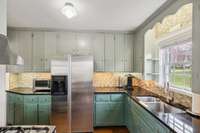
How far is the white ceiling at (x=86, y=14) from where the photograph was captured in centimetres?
274

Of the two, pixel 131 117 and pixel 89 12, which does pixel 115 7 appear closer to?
pixel 89 12

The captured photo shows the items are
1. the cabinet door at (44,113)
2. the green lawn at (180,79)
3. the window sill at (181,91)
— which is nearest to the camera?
the window sill at (181,91)

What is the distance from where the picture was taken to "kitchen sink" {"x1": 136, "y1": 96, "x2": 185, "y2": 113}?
2561 mm

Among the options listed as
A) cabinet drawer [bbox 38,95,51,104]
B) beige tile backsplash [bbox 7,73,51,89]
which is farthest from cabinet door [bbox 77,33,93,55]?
cabinet drawer [bbox 38,95,51,104]

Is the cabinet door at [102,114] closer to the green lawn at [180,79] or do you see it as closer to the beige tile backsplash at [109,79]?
the beige tile backsplash at [109,79]

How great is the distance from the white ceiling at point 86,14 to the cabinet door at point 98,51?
27 cm

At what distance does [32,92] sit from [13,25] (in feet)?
5.21

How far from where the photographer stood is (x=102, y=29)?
4.56 meters

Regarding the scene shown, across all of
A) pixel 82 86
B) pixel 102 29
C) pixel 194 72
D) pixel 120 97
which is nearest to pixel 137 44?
pixel 102 29

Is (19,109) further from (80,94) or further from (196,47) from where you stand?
(196,47)

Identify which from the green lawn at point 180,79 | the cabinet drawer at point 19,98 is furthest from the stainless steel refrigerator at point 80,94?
the green lawn at point 180,79

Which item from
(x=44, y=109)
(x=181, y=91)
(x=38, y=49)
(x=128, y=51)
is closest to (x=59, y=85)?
(x=44, y=109)

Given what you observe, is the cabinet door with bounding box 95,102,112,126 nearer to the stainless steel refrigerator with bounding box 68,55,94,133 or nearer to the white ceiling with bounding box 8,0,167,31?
the stainless steel refrigerator with bounding box 68,55,94,133

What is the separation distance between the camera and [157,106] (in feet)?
10.0
